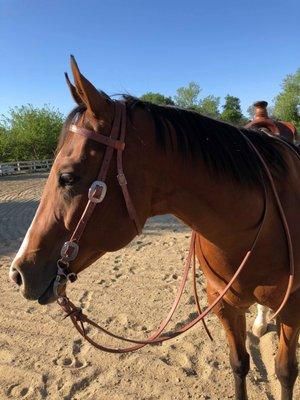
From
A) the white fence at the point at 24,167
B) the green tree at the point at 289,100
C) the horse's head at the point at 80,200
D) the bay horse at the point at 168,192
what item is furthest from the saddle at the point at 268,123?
the green tree at the point at 289,100

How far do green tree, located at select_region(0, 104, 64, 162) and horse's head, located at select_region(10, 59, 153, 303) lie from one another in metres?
31.1

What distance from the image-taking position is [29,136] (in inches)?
1261

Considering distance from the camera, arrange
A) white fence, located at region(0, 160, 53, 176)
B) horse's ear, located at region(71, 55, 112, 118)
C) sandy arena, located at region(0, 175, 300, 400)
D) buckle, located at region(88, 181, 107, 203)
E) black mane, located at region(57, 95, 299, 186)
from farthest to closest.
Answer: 1. white fence, located at region(0, 160, 53, 176)
2. sandy arena, located at region(0, 175, 300, 400)
3. black mane, located at region(57, 95, 299, 186)
4. buckle, located at region(88, 181, 107, 203)
5. horse's ear, located at region(71, 55, 112, 118)

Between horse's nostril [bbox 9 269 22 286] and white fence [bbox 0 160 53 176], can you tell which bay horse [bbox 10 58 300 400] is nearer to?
horse's nostril [bbox 9 269 22 286]

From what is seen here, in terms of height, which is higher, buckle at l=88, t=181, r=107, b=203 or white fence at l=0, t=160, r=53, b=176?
buckle at l=88, t=181, r=107, b=203

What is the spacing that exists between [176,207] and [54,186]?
60 cm

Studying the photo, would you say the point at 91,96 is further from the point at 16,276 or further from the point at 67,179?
the point at 16,276

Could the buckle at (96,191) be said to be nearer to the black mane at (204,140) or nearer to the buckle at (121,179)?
the buckle at (121,179)

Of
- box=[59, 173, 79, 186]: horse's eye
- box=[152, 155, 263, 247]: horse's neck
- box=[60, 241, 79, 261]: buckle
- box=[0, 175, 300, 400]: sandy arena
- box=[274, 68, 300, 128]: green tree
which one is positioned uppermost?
box=[274, 68, 300, 128]: green tree

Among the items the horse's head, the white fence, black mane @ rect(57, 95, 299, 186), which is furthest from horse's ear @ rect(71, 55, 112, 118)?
the white fence

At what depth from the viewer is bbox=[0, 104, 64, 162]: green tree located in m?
31.9

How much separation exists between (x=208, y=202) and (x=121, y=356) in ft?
7.11

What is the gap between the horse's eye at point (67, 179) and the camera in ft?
4.93

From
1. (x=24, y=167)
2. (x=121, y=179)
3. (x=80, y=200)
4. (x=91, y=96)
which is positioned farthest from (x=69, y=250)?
(x=24, y=167)
